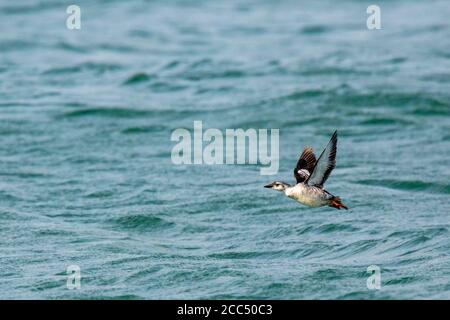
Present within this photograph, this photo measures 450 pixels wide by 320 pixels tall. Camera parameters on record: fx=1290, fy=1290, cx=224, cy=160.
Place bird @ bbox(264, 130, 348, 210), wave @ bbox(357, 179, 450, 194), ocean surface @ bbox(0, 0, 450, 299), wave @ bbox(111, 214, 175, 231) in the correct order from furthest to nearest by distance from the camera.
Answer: wave @ bbox(357, 179, 450, 194) < wave @ bbox(111, 214, 175, 231) < ocean surface @ bbox(0, 0, 450, 299) < bird @ bbox(264, 130, 348, 210)

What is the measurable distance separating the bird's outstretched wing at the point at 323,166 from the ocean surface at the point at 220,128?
2.32 m

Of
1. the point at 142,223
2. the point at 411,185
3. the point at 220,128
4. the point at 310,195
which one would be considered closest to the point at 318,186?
the point at 310,195

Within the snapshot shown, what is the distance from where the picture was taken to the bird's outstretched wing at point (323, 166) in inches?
685

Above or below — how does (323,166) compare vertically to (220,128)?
below

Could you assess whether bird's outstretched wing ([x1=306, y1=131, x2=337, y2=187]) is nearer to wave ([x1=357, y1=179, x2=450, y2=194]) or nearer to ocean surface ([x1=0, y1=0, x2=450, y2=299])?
ocean surface ([x1=0, y1=0, x2=450, y2=299])

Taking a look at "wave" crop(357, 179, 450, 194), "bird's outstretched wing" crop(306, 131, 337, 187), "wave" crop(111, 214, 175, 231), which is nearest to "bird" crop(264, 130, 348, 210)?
"bird's outstretched wing" crop(306, 131, 337, 187)

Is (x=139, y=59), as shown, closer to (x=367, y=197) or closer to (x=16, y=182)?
(x=16, y=182)

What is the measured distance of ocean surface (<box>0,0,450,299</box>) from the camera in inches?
805

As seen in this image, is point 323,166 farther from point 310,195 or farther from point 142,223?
point 142,223

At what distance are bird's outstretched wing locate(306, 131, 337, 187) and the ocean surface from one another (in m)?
2.32

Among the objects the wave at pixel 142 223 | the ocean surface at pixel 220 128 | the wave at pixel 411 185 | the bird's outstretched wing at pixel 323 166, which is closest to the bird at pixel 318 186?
the bird's outstretched wing at pixel 323 166

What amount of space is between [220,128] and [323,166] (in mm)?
A: 14116

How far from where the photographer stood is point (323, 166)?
17484mm
